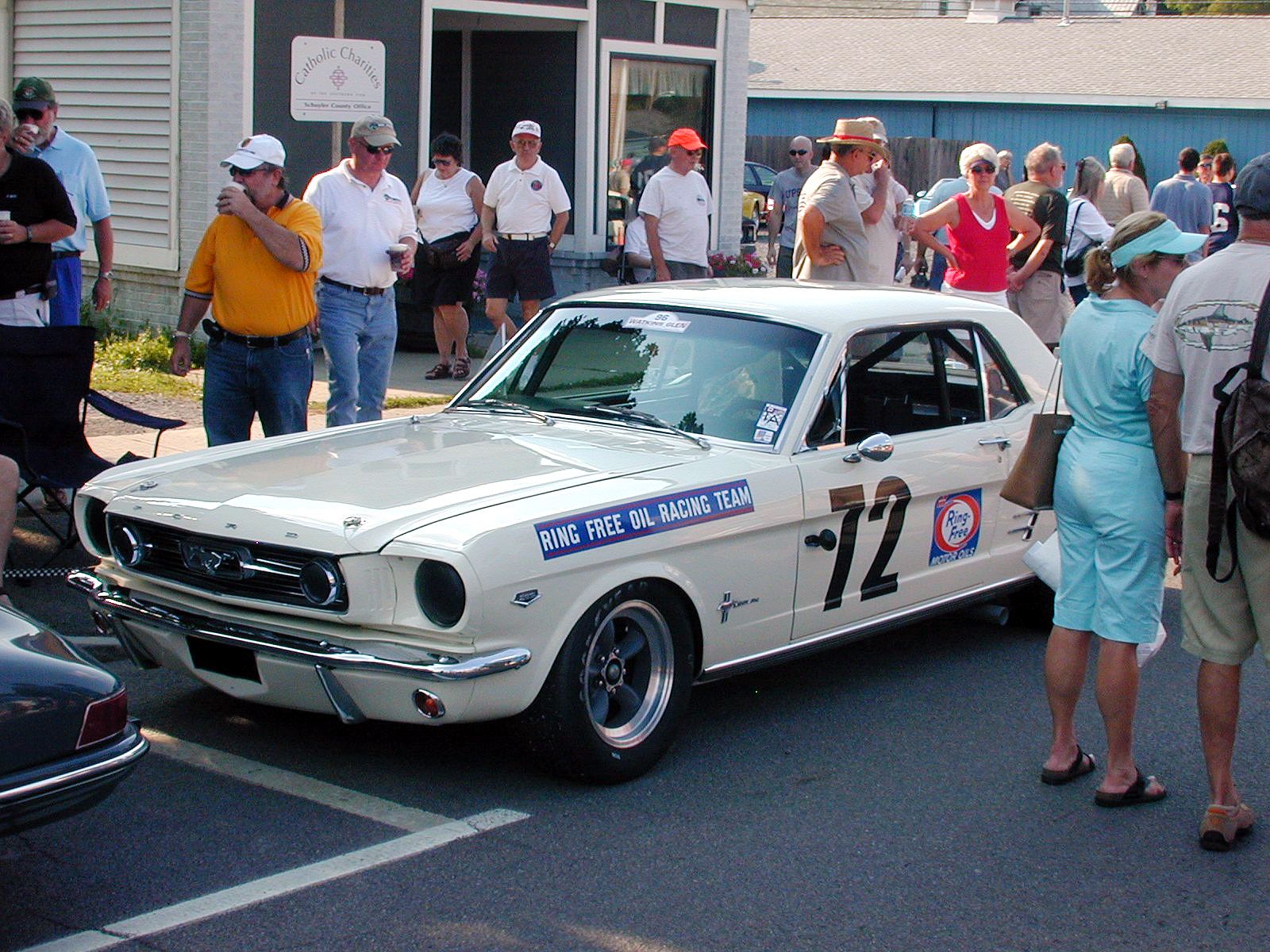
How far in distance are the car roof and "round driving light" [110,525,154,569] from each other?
6.70 ft

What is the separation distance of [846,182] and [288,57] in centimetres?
541

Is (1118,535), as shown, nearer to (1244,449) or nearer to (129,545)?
(1244,449)

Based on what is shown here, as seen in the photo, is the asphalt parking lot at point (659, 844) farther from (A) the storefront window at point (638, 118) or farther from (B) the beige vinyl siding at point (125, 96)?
(A) the storefront window at point (638, 118)

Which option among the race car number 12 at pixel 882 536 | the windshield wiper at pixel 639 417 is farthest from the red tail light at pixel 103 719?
the race car number 12 at pixel 882 536

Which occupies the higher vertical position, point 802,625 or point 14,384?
point 14,384

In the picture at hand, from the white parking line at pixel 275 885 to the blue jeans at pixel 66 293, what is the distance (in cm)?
509

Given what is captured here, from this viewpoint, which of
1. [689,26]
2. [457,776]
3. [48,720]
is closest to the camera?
[48,720]

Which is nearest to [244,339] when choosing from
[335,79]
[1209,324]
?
[1209,324]

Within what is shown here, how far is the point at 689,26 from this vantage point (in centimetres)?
1546

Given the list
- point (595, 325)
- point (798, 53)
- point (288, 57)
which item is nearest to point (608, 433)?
point (595, 325)

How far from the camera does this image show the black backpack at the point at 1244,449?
4027mm

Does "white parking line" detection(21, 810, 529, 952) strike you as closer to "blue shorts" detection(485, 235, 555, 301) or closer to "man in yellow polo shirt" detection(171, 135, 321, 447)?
"man in yellow polo shirt" detection(171, 135, 321, 447)

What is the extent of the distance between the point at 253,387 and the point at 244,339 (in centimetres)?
23

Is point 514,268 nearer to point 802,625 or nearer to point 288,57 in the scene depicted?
point 288,57
